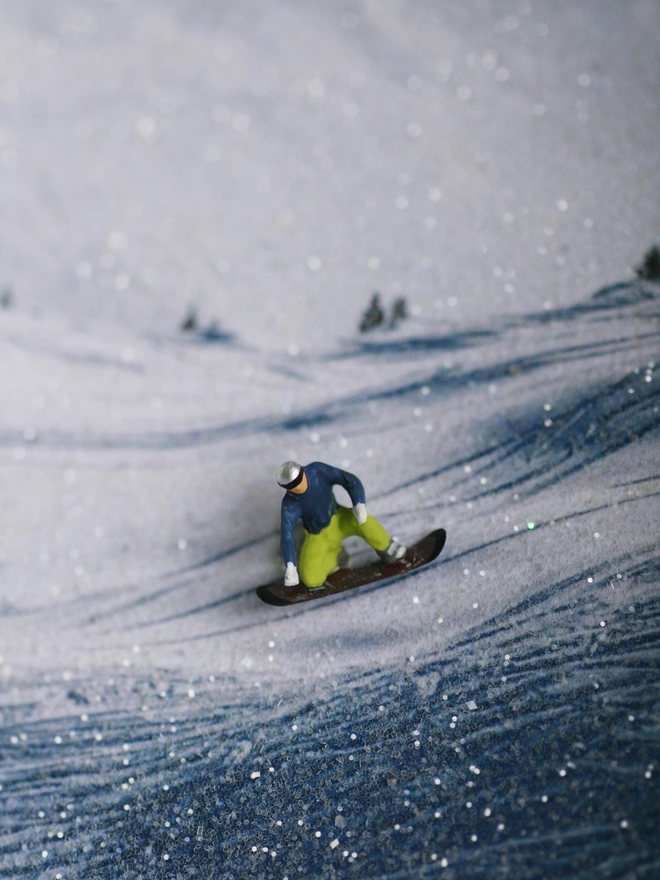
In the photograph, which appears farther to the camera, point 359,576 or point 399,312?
point 399,312

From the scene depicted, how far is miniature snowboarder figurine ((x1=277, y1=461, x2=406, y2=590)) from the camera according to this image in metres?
1.20

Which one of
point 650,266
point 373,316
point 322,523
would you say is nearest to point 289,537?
point 322,523

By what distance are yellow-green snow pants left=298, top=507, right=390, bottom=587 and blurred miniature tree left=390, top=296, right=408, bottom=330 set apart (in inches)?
17.8

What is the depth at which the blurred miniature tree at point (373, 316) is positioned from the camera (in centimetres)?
146

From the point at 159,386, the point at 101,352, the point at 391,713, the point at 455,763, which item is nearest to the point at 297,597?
the point at 391,713

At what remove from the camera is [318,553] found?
4.05 feet

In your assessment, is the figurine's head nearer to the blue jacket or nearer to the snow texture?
the blue jacket

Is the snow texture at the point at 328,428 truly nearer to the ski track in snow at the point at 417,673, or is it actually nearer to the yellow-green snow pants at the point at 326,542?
the ski track in snow at the point at 417,673

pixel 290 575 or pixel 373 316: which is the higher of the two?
pixel 373 316

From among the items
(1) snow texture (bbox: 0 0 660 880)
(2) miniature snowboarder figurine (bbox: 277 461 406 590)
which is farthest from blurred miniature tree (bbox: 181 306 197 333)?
(2) miniature snowboarder figurine (bbox: 277 461 406 590)

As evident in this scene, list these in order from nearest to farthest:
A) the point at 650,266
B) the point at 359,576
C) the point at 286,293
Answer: the point at 359,576
the point at 650,266
the point at 286,293

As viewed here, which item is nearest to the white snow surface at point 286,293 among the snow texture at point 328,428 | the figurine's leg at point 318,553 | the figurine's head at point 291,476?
the snow texture at point 328,428

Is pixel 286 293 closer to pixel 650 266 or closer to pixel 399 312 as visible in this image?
pixel 399 312

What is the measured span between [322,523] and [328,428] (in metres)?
0.27
